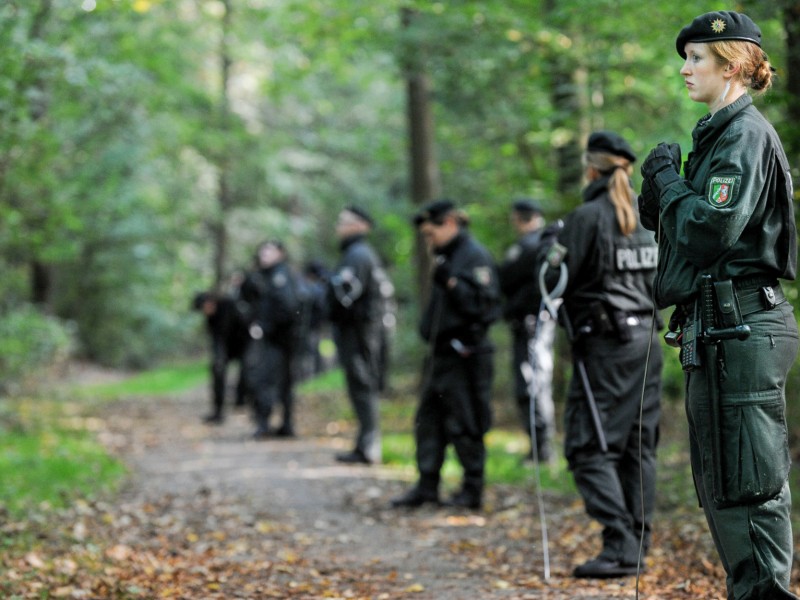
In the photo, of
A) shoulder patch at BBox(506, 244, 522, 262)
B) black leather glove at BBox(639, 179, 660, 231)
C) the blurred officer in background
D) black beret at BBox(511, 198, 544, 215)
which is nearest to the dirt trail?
black leather glove at BBox(639, 179, 660, 231)

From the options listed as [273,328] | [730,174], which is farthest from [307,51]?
[730,174]

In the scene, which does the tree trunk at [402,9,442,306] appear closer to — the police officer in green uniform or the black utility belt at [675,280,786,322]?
the police officer in green uniform

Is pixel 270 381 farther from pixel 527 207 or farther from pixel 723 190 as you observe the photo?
pixel 723 190

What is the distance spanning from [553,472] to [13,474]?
5.14 metres

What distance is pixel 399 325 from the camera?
20.7m

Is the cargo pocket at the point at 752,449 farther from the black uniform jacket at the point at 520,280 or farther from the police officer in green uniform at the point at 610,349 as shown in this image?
the black uniform jacket at the point at 520,280

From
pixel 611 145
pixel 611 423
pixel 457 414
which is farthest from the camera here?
pixel 457 414

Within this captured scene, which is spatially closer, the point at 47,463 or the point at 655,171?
the point at 655,171

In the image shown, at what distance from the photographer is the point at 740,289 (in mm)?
3777

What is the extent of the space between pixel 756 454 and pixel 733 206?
95 cm

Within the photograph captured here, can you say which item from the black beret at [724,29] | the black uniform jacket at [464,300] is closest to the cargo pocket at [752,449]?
the black beret at [724,29]

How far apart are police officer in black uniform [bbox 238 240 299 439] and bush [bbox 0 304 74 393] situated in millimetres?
3930

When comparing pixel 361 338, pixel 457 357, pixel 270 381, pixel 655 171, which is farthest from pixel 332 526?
pixel 270 381

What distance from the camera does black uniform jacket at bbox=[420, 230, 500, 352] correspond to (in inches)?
311
